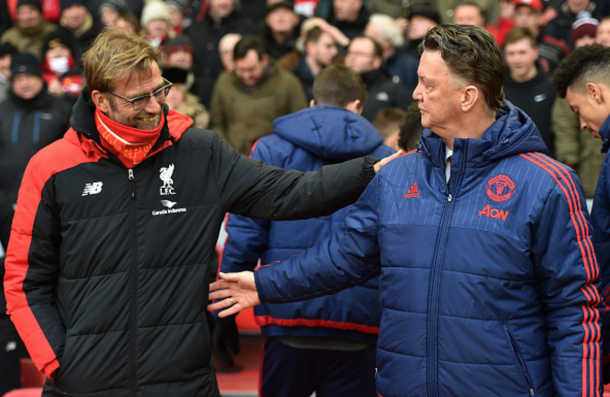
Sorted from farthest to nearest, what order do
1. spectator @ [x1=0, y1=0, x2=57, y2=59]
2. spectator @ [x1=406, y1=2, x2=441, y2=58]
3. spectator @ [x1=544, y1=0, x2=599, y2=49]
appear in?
spectator @ [x1=0, y1=0, x2=57, y2=59] → spectator @ [x1=544, y1=0, x2=599, y2=49] → spectator @ [x1=406, y1=2, x2=441, y2=58]

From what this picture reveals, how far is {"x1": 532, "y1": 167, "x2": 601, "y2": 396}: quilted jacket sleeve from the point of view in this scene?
2643mm

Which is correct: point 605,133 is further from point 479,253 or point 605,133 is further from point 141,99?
point 141,99

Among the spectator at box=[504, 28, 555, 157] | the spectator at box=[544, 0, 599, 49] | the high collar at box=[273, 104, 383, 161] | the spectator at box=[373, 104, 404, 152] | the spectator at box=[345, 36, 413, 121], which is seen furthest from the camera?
the spectator at box=[544, 0, 599, 49]

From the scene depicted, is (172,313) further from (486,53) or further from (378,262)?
(486,53)

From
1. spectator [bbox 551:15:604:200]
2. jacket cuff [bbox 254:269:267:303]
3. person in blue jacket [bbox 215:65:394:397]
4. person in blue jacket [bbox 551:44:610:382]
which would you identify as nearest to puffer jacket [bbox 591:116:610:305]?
person in blue jacket [bbox 551:44:610:382]

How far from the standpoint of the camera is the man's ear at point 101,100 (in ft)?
10.4

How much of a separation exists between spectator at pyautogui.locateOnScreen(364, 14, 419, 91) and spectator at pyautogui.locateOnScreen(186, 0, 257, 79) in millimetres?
1741

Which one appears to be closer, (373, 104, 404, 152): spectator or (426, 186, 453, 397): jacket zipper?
(426, 186, 453, 397): jacket zipper

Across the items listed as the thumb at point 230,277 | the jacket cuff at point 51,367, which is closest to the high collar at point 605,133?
the thumb at point 230,277

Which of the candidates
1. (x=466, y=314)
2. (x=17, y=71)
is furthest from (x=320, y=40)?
(x=466, y=314)

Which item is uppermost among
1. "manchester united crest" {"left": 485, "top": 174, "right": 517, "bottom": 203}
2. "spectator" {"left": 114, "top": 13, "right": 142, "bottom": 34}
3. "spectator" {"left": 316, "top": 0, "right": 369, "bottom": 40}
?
"spectator" {"left": 316, "top": 0, "right": 369, "bottom": 40}

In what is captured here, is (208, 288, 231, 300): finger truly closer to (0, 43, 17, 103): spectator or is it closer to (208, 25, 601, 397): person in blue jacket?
(208, 25, 601, 397): person in blue jacket

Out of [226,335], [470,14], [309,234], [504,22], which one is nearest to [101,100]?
[309,234]

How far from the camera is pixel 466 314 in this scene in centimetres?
274
